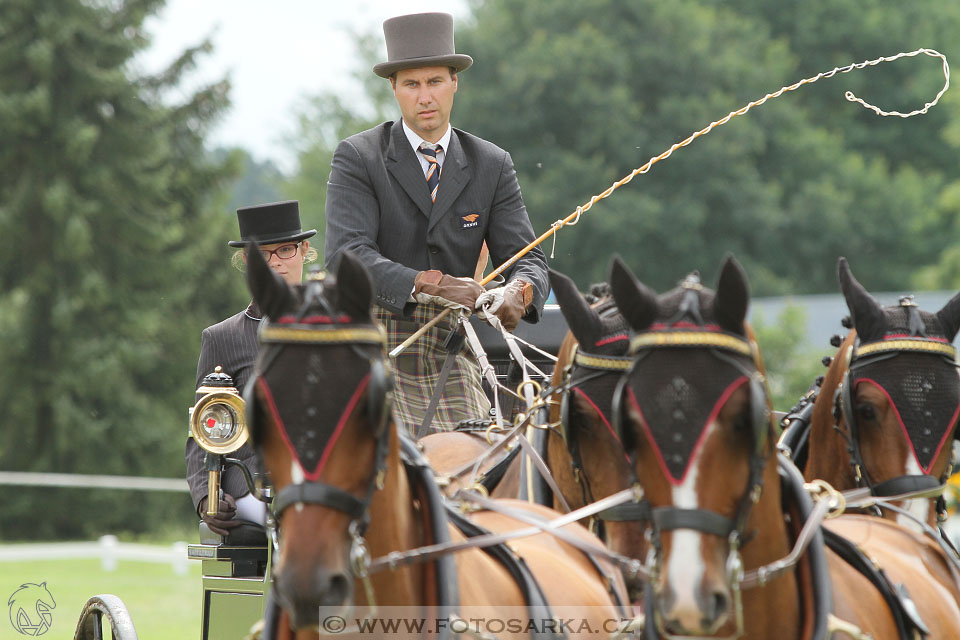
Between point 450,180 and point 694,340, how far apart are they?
248 cm

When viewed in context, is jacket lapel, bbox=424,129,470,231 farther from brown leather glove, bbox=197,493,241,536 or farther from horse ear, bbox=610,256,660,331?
horse ear, bbox=610,256,660,331

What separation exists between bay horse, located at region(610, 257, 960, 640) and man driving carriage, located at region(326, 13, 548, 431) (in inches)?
74.9

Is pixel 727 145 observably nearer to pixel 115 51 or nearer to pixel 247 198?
pixel 115 51

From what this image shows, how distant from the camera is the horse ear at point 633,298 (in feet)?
10.4

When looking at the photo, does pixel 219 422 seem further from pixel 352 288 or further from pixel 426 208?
pixel 352 288

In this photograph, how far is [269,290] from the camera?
3.14m

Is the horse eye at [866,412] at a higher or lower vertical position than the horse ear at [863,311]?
lower

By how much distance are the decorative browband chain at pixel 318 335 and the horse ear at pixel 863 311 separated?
2068 mm


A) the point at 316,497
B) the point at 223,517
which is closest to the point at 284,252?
the point at 223,517

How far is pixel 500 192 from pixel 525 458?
4.33 ft

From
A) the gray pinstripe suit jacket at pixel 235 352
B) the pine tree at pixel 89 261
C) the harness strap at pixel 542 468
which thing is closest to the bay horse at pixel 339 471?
the harness strap at pixel 542 468

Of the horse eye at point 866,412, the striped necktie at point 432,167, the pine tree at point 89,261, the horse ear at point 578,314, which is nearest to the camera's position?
the horse ear at point 578,314

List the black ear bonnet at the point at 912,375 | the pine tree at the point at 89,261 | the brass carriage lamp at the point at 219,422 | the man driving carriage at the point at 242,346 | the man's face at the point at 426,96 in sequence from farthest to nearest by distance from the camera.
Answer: the pine tree at the point at 89,261 < the man's face at the point at 426,96 < the man driving carriage at the point at 242,346 < the brass carriage lamp at the point at 219,422 < the black ear bonnet at the point at 912,375

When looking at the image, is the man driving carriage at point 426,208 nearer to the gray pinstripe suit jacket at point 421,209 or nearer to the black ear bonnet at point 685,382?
the gray pinstripe suit jacket at point 421,209
